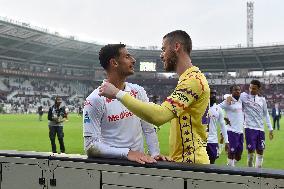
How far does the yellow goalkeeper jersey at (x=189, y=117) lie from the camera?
8.46 feet

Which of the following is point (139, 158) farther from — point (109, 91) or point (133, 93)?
point (133, 93)

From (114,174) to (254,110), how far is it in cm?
738

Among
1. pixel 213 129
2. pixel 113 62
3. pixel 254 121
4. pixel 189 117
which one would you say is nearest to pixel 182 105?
pixel 189 117

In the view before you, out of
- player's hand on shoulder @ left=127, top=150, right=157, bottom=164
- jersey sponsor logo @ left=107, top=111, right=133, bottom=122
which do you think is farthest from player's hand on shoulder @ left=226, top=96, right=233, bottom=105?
player's hand on shoulder @ left=127, top=150, right=157, bottom=164

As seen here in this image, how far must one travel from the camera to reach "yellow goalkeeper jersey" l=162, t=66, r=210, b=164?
8.46 ft

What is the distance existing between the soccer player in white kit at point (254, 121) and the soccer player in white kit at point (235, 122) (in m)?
0.34

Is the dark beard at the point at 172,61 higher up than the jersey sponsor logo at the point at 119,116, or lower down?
higher up

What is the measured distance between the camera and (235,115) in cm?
991

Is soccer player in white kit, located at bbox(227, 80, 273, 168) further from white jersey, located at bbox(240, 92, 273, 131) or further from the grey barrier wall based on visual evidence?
the grey barrier wall

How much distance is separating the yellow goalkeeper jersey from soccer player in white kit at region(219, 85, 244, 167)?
22.9 ft

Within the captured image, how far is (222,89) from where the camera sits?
7269cm

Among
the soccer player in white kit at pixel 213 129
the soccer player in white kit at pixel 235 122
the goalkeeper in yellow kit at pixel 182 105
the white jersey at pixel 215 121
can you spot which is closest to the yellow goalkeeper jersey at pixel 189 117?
→ the goalkeeper in yellow kit at pixel 182 105

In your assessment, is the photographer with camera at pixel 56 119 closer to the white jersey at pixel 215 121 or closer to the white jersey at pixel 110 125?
the white jersey at pixel 215 121

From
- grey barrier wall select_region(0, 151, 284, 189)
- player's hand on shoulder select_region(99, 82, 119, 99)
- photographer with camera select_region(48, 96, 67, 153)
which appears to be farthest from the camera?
photographer with camera select_region(48, 96, 67, 153)
